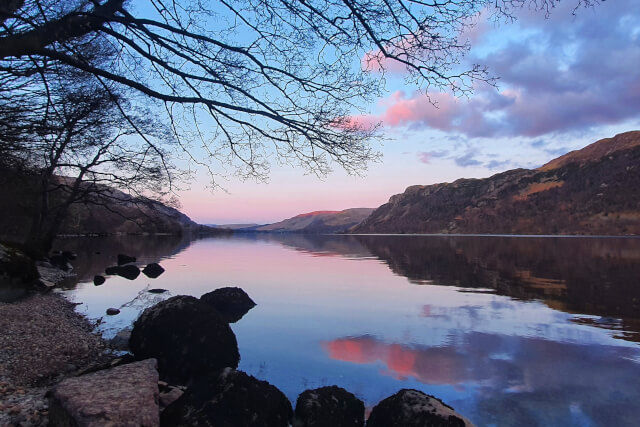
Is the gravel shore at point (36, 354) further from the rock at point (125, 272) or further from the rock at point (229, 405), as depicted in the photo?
the rock at point (125, 272)

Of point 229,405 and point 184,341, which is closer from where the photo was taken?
point 229,405

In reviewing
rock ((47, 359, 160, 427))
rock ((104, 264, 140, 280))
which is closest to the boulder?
rock ((104, 264, 140, 280))

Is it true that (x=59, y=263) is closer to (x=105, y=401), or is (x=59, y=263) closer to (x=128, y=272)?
(x=128, y=272)

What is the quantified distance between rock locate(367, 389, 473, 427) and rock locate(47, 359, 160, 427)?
3619 mm

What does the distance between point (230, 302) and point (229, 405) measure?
10.7m

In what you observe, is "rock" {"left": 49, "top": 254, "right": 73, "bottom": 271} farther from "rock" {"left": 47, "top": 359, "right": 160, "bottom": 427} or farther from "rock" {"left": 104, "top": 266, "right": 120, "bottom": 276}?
"rock" {"left": 47, "top": 359, "right": 160, "bottom": 427}

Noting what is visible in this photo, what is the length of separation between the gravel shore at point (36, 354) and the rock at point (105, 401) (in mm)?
568

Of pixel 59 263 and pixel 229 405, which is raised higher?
pixel 59 263

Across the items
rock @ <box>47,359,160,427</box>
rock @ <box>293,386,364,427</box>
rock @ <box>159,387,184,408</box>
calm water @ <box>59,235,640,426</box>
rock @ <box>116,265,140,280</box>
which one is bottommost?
calm water @ <box>59,235,640,426</box>

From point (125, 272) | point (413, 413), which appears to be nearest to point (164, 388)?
point (413, 413)

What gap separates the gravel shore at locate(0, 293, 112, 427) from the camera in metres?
6.03

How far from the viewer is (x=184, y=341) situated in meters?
9.48

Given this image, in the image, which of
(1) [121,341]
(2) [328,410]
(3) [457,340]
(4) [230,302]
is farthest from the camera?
(4) [230,302]

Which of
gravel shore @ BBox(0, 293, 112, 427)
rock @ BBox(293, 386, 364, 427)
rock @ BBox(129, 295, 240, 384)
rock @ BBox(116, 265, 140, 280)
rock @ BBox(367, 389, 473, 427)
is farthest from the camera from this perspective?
rock @ BBox(116, 265, 140, 280)
